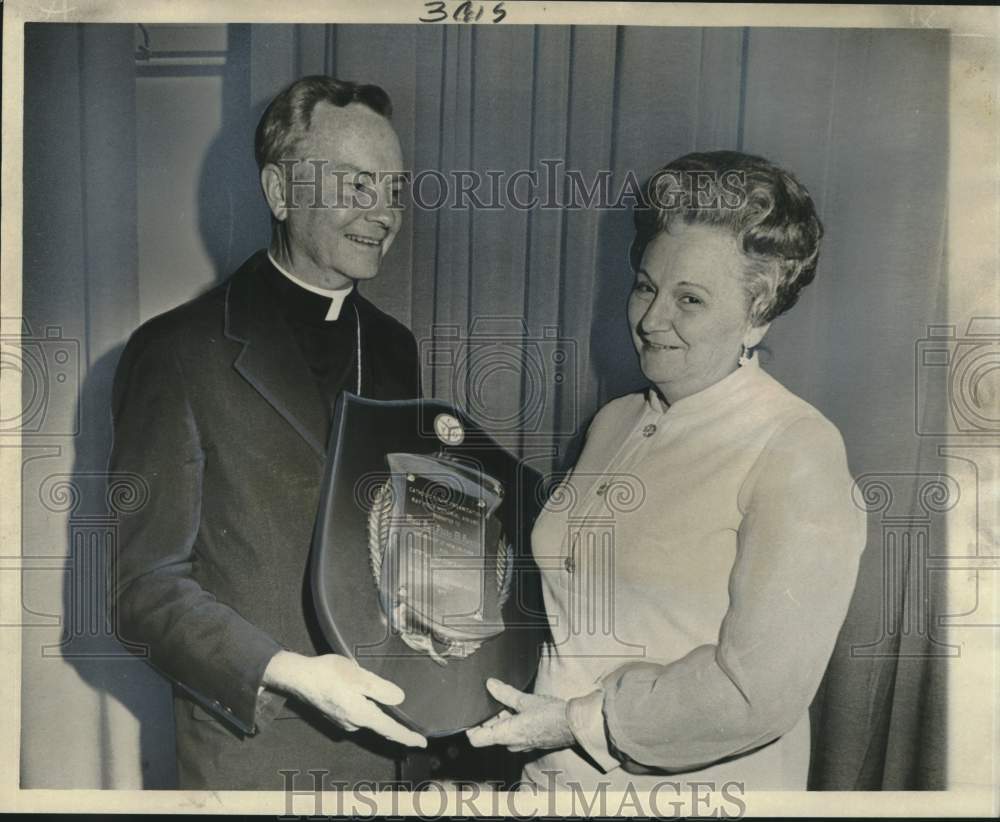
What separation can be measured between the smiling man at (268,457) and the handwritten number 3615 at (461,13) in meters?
0.23

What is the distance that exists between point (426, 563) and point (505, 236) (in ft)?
2.57

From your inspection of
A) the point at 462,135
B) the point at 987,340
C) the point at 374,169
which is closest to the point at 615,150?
the point at 462,135

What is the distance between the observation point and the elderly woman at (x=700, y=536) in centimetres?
262

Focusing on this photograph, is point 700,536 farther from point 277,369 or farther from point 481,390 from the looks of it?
point 277,369

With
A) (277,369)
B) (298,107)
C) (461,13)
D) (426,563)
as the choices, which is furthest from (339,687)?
(461,13)

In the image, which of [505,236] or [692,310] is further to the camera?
[505,236]

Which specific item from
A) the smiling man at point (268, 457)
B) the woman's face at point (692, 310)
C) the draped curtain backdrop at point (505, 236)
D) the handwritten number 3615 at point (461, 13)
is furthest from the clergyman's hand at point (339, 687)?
the handwritten number 3615 at point (461, 13)

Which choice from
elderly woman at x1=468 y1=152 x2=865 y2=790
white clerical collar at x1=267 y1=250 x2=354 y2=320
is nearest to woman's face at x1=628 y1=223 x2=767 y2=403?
elderly woman at x1=468 y1=152 x2=865 y2=790

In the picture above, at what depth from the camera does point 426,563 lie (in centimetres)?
271

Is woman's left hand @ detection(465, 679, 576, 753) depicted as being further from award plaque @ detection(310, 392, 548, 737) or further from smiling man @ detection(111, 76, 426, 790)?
smiling man @ detection(111, 76, 426, 790)

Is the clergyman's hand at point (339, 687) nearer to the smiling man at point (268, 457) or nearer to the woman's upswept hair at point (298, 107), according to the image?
the smiling man at point (268, 457)

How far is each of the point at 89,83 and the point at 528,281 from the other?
114cm

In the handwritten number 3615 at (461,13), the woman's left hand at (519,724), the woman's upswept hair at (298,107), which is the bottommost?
the woman's left hand at (519,724)

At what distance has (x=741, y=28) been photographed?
279cm
